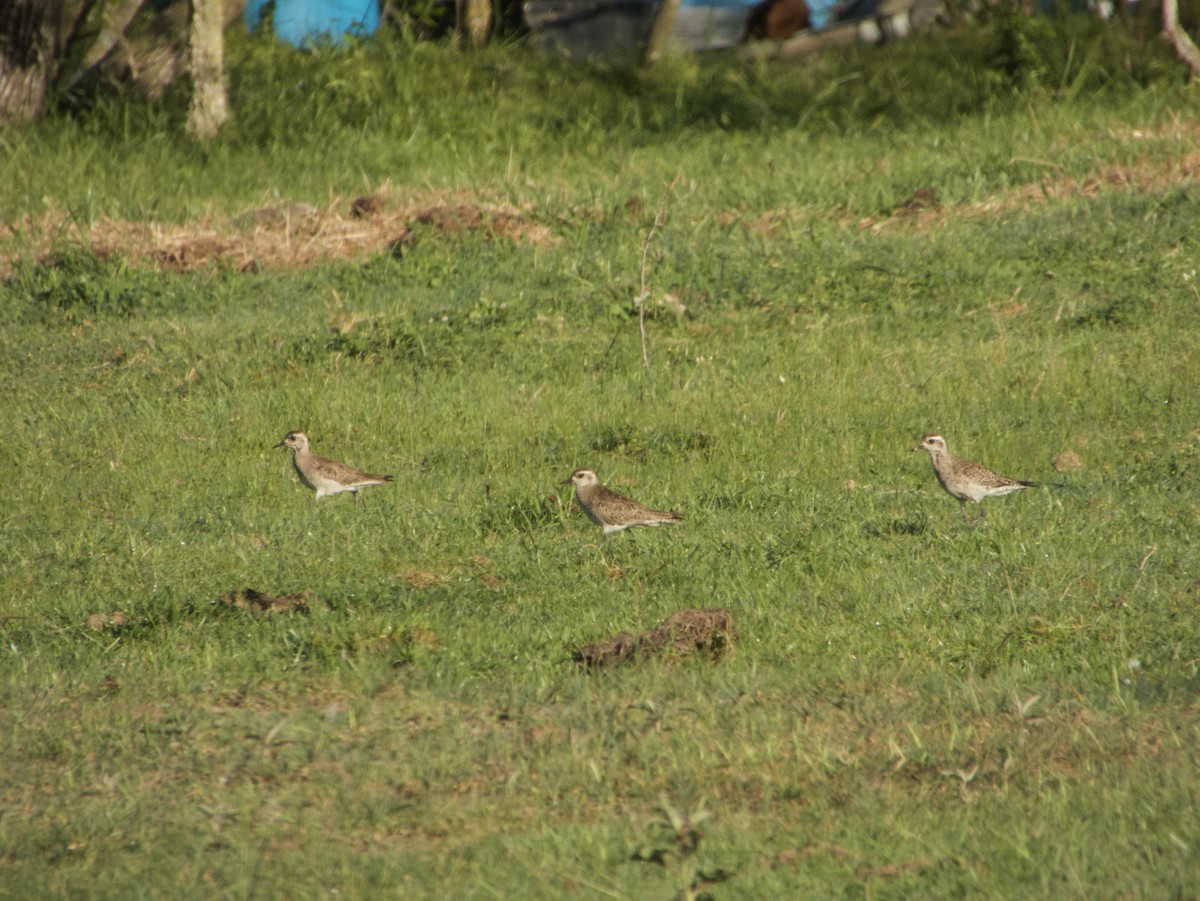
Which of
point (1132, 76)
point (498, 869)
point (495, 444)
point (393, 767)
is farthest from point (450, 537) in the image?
point (1132, 76)

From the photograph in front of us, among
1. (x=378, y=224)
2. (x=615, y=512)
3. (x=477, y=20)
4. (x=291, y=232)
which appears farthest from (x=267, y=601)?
(x=477, y=20)

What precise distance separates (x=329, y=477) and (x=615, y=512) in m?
2.23

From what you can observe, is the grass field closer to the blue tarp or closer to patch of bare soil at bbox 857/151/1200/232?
patch of bare soil at bbox 857/151/1200/232

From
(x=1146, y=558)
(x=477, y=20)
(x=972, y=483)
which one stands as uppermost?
(x=477, y=20)

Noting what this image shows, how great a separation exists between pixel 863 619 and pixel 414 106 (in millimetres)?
15218

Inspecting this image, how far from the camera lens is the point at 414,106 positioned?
21500 mm

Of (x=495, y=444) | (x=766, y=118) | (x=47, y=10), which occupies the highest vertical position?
(x=47, y=10)

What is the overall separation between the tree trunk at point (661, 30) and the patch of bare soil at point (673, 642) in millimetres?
18247

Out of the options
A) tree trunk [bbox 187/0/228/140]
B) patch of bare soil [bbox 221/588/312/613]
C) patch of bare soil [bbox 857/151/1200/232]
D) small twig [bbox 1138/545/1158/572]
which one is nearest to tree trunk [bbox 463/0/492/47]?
tree trunk [bbox 187/0/228/140]

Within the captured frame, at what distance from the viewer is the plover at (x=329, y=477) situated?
10758 millimetres

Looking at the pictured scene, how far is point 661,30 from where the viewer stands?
24891 millimetres

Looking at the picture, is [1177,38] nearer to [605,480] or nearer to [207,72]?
[207,72]


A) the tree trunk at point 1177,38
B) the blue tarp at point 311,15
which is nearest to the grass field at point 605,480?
the tree trunk at point 1177,38

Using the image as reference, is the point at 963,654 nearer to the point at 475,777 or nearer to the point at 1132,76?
the point at 475,777
